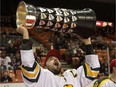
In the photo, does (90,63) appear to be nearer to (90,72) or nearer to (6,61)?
(90,72)

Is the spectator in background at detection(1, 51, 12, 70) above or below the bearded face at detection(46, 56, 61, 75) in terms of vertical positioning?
below

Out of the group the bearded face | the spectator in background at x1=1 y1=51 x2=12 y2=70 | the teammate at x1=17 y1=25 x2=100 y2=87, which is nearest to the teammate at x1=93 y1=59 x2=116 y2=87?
the teammate at x1=17 y1=25 x2=100 y2=87

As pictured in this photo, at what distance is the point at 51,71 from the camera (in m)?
2.57

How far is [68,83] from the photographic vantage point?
98.3 inches

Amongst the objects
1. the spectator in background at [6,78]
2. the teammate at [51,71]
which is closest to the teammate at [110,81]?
the teammate at [51,71]

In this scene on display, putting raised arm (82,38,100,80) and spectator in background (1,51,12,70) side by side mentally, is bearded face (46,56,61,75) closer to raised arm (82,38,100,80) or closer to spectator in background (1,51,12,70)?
raised arm (82,38,100,80)

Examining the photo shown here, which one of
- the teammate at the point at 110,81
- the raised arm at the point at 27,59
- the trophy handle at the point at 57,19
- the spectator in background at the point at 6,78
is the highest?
the trophy handle at the point at 57,19

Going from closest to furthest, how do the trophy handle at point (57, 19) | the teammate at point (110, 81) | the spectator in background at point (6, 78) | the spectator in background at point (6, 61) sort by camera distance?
the trophy handle at point (57, 19) → the teammate at point (110, 81) → the spectator in background at point (6, 78) → the spectator in background at point (6, 61)

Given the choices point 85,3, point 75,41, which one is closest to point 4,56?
point 75,41

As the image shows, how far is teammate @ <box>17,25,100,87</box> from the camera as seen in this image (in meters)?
2.25

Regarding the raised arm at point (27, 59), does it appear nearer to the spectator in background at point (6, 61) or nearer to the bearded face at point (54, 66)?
the bearded face at point (54, 66)

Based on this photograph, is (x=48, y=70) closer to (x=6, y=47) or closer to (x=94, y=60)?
(x=94, y=60)

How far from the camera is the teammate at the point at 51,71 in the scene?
7.40 ft

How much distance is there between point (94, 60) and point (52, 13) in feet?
2.00
